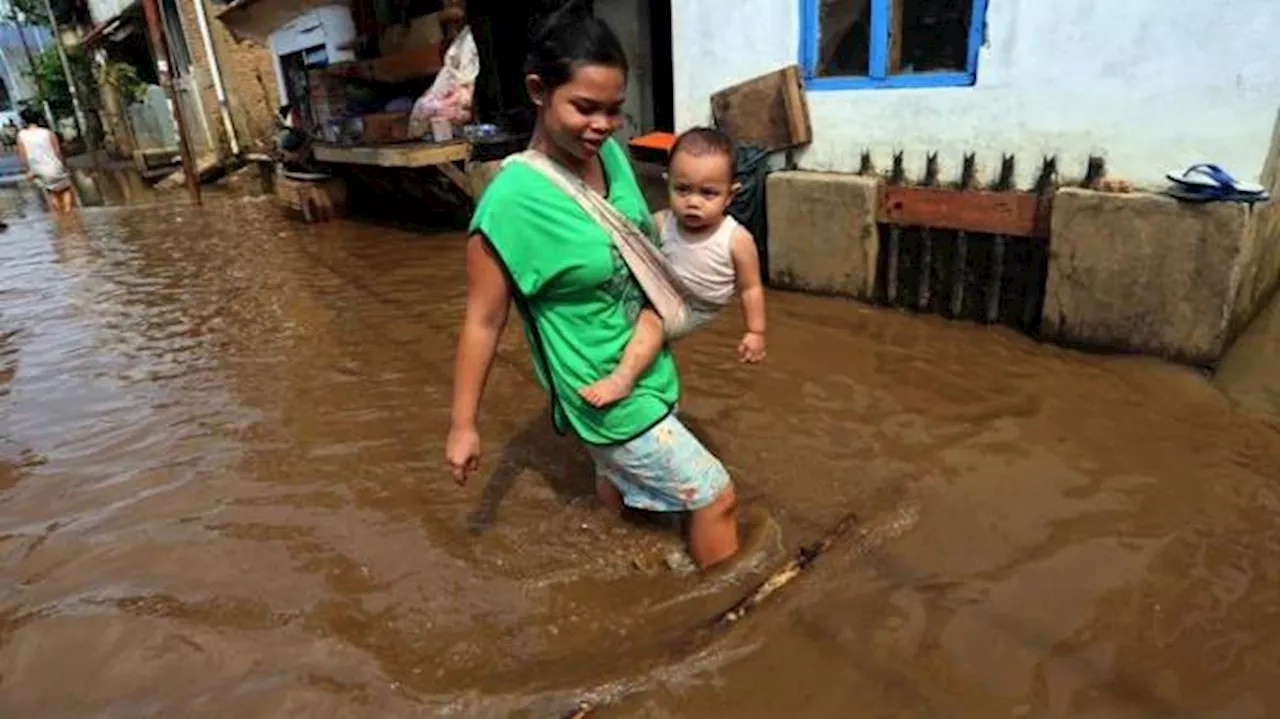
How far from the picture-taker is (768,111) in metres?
6.09

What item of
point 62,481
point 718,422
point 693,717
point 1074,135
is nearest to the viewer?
point 693,717

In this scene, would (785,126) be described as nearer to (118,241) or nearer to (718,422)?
(718,422)

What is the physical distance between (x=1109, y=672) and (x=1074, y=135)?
354 cm

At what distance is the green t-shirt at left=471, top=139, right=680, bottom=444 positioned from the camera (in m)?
2.09

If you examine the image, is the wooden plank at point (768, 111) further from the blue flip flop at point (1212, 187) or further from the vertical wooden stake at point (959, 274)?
the blue flip flop at point (1212, 187)

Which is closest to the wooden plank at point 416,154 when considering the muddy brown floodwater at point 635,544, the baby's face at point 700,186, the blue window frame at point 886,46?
the muddy brown floodwater at point 635,544

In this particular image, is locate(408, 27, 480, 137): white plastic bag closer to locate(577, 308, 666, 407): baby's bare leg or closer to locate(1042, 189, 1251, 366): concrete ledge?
locate(1042, 189, 1251, 366): concrete ledge

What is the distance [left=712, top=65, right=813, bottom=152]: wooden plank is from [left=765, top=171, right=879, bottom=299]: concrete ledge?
12.1 inches

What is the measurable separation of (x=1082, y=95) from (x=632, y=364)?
3.84 m

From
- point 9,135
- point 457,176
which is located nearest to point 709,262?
point 457,176

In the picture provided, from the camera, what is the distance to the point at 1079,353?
4734 millimetres

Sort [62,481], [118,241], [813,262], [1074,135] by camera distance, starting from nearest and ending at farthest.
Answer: [62,481] → [1074,135] → [813,262] → [118,241]

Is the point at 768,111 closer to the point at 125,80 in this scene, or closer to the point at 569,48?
→ the point at 569,48

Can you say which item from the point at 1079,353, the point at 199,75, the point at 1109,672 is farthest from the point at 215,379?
the point at 199,75
